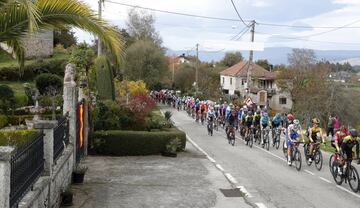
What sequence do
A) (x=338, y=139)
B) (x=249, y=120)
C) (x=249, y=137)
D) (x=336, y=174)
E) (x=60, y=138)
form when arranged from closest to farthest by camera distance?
(x=60, y=138)
(x=336, y=174)
(x=338, y=139)
(x=249, y=137)
(x=249, y=120)

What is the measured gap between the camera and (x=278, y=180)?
1516 centimetres

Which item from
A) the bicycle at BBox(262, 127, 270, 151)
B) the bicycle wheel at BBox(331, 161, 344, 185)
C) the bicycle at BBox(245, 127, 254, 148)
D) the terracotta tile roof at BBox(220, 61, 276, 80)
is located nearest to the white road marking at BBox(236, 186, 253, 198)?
the bicycle wheel at BBox(331, 161, 344, 185)

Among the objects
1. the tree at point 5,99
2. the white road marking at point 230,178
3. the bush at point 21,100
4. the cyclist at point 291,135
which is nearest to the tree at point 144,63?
the bush at point 21,100

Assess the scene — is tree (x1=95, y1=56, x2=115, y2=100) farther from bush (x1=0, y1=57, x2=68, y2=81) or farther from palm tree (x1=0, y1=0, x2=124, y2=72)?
palm tree (x1=0, y1=0, x2=124, y2=72)

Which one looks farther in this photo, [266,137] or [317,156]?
[266,137]

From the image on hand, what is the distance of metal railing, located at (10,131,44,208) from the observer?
677cm

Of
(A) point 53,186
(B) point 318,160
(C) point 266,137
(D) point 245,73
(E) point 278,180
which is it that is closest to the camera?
(A) point 53,186

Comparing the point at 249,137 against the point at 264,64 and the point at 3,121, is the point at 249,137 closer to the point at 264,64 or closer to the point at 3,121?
the point at 3,121

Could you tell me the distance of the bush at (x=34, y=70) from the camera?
45722 mm

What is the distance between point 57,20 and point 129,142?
11590 millimetres

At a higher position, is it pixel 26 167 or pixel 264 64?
pixel 264 64

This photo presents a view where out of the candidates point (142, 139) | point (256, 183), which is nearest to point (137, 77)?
point (142, 139)

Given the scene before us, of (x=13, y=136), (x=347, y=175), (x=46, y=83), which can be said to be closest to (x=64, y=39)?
(x=46, y=83)

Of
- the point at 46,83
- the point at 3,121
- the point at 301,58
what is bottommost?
the point at 3,121
